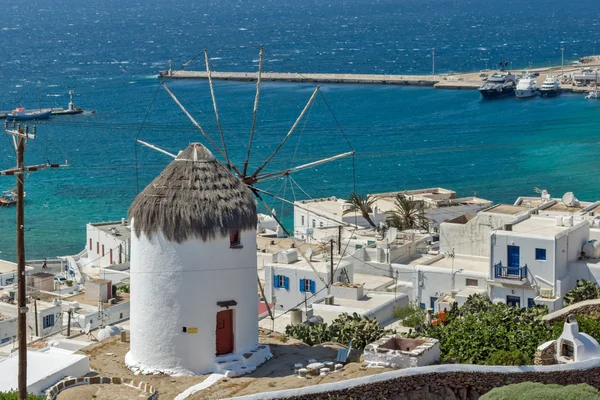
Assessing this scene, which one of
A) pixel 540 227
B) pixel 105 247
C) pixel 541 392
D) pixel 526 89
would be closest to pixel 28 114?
pixel 526 89

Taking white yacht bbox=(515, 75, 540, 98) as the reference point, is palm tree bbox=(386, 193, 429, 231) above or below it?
below

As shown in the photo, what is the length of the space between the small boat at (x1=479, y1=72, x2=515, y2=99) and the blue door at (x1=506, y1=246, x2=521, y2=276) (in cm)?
12196

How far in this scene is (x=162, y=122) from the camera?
138 m

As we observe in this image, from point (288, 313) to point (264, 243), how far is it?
61.6 feet

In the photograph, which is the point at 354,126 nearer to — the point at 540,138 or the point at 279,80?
the point at 540,138

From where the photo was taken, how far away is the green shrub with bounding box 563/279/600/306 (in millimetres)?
34281

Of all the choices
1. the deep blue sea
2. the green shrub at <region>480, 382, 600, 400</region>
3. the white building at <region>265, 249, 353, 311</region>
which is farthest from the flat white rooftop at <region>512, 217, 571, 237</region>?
the deep blue sea

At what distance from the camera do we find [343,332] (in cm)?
2573

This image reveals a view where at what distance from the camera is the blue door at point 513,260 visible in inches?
1423

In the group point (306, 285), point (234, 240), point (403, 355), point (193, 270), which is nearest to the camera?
point (403, 355)

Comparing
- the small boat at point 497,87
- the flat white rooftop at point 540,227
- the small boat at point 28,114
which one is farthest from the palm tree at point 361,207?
the small boat at point 497,87

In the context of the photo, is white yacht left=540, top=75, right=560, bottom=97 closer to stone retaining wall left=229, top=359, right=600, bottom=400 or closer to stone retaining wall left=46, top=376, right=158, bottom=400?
stone retaining wall left=229, top=359, right=600, bottom=400

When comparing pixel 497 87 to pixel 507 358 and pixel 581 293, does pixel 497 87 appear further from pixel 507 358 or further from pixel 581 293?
pixel 507 358

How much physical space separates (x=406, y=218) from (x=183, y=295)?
3831cm
